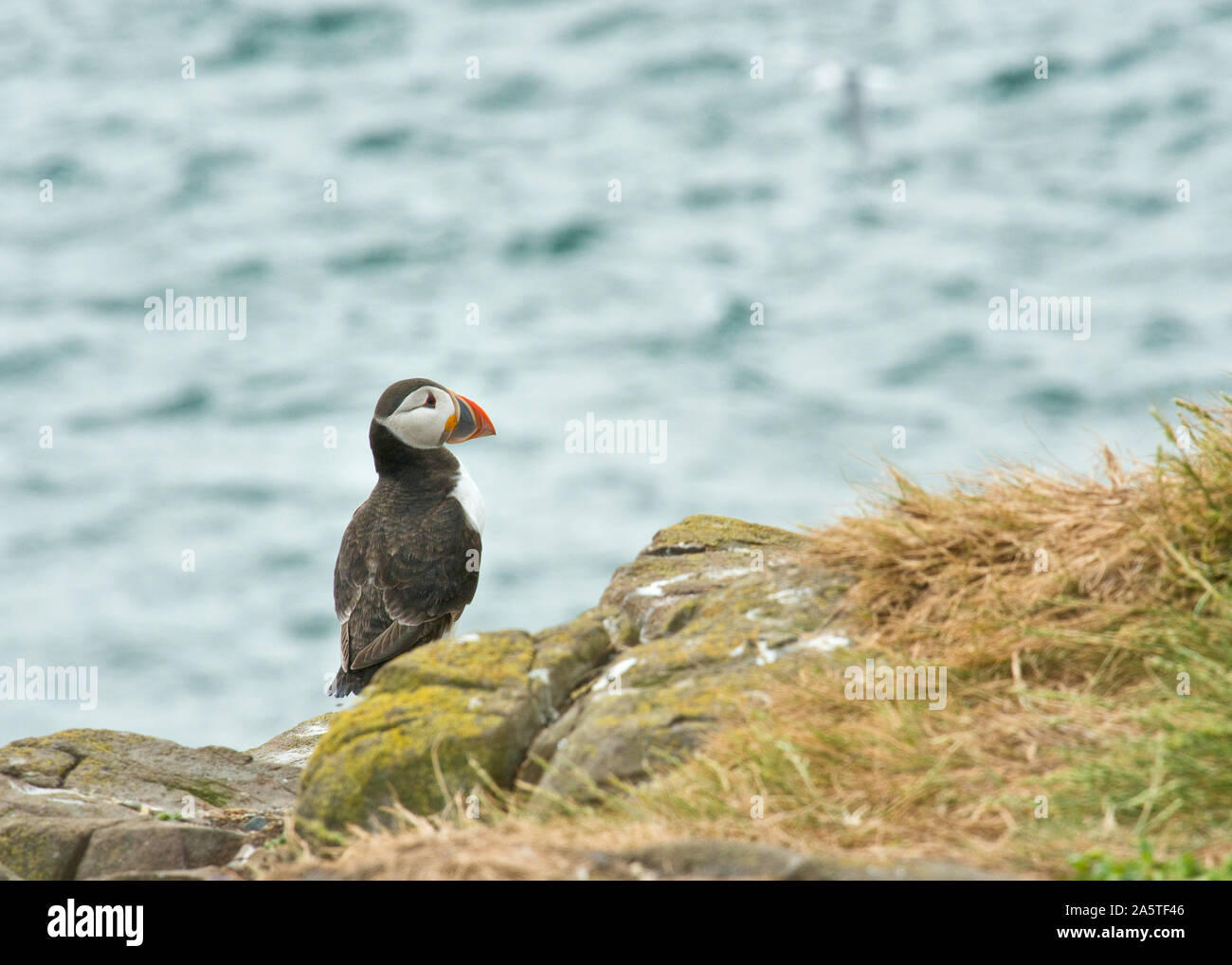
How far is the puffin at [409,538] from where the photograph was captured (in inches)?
302

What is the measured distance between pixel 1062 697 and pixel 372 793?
248 cm

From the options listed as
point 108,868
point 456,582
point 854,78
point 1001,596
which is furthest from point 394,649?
point 854,78

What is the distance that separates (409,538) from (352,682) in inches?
38.6

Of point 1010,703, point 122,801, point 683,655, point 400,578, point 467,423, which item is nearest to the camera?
point 1010,703

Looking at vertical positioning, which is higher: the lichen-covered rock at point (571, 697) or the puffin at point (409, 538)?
the puffin at point (409, 538)

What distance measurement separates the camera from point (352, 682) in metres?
7.61

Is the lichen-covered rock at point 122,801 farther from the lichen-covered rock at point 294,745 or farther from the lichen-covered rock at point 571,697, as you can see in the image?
the lichen-covered rock at point 571,697

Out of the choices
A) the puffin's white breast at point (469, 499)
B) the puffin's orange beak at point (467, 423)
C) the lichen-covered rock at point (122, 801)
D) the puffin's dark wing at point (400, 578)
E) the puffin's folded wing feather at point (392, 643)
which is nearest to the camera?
the lichen-covered rock at point (122, 801)

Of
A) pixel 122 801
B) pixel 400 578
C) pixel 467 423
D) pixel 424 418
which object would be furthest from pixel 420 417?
pixel 122 801

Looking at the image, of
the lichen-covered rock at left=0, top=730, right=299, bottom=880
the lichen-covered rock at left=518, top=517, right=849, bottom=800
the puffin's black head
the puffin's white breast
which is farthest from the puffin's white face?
the lichen-covered rock at left=518, top=517, right=849, bottom=800

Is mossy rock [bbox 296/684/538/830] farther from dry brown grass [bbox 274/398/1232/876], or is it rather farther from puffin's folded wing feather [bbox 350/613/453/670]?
puffin's folded wing feather [bbox 350/613/453/670]

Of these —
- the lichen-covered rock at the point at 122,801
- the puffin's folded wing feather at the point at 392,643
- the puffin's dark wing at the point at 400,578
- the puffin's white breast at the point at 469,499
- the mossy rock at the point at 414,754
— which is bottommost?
the lichen-covered rock at the point at 122,801

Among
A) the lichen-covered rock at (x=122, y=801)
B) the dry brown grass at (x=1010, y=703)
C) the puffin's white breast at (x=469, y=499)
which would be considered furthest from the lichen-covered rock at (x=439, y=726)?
the puffin's white breast at (x=469, y=499)

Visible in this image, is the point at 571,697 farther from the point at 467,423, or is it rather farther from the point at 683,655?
the point at 467,423
